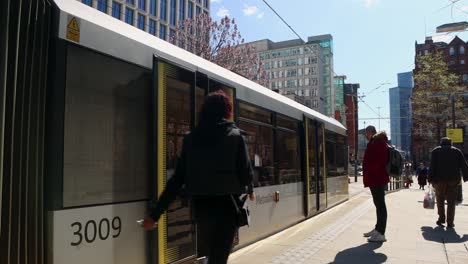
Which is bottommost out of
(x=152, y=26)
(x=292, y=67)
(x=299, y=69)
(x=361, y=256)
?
(x=361, y=256)

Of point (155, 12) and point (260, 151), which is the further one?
point (155, 12)

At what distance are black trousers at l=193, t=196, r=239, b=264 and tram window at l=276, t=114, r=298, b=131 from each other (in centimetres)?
536

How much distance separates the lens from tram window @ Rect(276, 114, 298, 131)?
339 inches

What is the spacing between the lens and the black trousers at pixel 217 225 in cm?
323

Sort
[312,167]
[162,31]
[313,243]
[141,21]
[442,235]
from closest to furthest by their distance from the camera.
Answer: [313,243], [442,235], [312,167], [141,21], [162,31]

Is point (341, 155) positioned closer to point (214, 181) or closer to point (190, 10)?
point (214, 181)

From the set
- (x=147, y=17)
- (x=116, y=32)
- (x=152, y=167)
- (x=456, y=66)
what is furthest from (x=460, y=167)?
(x=456, y=66)

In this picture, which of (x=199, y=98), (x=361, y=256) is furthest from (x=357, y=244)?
(x=199, y=98)

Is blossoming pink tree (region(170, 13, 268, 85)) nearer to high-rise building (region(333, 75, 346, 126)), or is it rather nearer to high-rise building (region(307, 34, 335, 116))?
high-rise building (region(333, 75, 346, 126))

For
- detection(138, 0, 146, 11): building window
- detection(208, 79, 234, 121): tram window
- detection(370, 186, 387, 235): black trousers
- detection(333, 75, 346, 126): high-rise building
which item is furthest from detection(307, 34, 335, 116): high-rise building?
detection(208, 79, 234, 121): tram window

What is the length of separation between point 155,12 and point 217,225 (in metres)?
50.4

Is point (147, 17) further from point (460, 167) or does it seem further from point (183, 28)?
point (460, 167)

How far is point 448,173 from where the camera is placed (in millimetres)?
8820

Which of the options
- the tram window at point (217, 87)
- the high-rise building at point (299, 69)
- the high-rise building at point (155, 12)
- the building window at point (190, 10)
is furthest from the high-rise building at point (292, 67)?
the tram window at point (217, 87)
